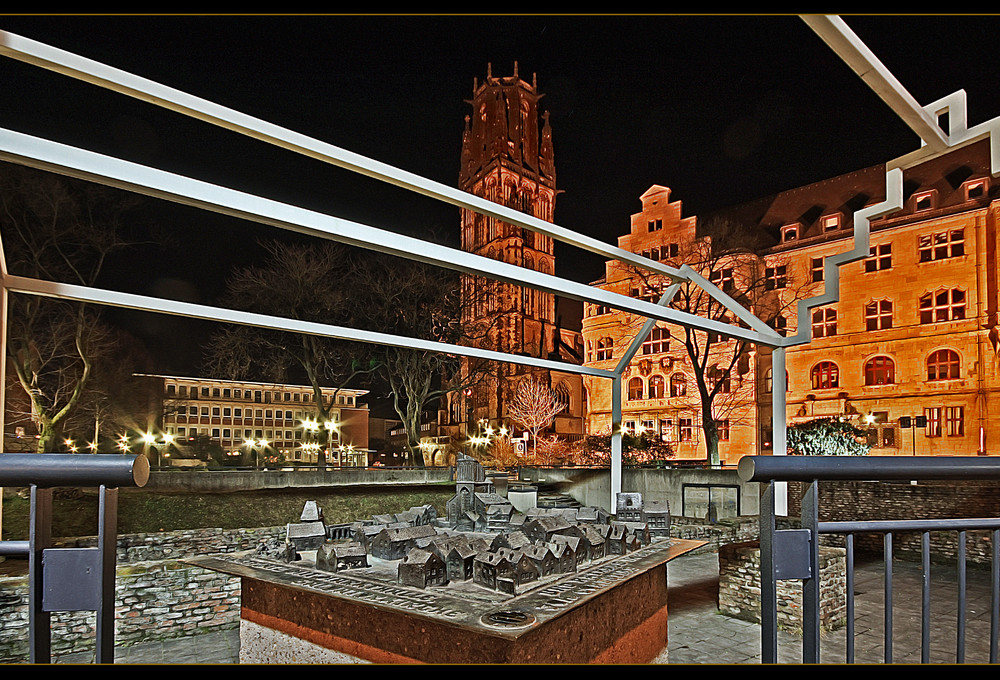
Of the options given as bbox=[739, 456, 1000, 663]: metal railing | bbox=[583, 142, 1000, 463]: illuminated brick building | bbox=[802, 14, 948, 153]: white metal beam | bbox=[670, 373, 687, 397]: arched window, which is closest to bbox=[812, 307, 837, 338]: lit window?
bbox=[583, 142, 1000, 463]: illuminated brick building

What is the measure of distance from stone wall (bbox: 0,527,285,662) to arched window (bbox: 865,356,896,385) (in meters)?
25.0

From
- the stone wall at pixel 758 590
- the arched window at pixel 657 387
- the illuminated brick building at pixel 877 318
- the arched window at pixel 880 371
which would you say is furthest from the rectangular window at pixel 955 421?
the stone wall at pixel 758 590

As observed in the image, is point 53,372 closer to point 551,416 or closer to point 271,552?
point 271,552

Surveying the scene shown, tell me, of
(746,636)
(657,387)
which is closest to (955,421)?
(657,387)

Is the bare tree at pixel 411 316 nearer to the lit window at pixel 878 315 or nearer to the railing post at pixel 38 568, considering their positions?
the lit window at pixel 878 315

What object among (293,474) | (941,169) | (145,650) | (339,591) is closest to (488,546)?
(339,591)

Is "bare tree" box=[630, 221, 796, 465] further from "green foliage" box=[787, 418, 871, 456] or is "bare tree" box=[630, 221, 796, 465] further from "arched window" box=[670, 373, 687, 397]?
"green foliage" box=[787, 418, 871, 456]

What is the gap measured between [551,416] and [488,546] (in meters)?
31.3

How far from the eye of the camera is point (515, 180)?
159 feet

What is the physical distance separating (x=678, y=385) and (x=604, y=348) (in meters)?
4.65

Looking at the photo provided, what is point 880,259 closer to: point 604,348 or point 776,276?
point 776,276

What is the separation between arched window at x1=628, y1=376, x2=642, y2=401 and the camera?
33.1 m

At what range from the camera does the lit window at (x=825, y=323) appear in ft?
92.4
